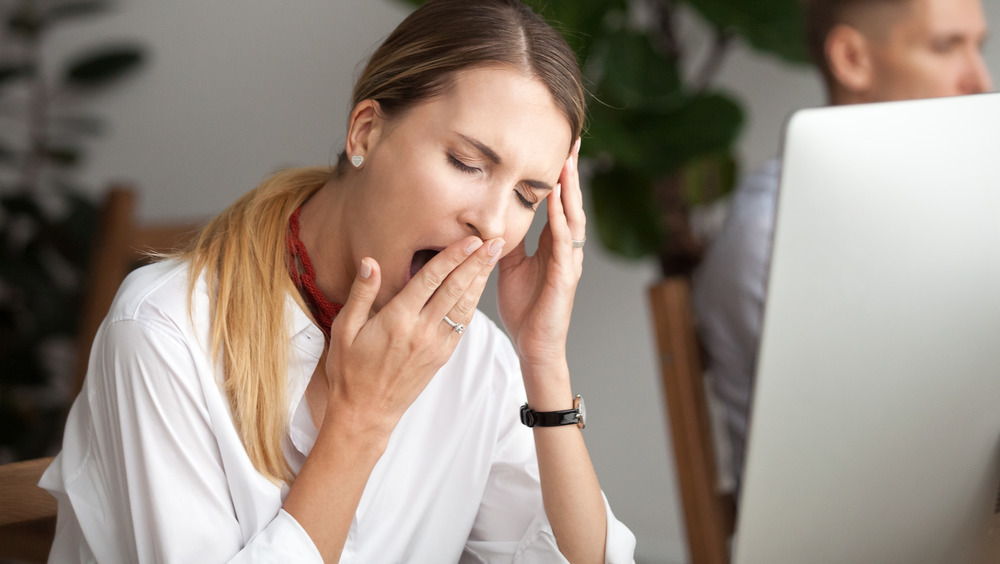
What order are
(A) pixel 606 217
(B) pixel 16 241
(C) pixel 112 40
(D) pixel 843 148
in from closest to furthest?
(D) pixel 843 148
(A) pixel 606 217
(B) pixel 16 241
(C) pixel 112 40

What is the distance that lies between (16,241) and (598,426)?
1700 mm

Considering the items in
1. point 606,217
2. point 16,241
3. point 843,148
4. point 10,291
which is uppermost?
point 843,148

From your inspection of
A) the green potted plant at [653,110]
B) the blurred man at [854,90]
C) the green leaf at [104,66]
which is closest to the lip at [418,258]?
the blurred man at [854,90]

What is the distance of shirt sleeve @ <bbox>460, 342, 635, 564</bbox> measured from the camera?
0.87 meters

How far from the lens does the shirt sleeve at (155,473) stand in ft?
2.27

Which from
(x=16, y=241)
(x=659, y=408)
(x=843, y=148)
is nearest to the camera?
(x=843, y=148)

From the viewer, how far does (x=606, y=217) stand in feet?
5.36

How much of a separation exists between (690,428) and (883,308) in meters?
0.42

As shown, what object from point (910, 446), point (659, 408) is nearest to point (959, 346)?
point (910, 446)

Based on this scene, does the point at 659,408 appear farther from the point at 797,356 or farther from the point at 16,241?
the point at 16,241

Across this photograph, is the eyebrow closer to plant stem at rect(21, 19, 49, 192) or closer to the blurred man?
the blurred man

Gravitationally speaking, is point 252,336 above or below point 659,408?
above

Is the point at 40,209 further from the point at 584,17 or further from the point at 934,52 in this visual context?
the point at 934,52

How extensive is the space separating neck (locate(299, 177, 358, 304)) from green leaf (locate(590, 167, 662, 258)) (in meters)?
0.81
